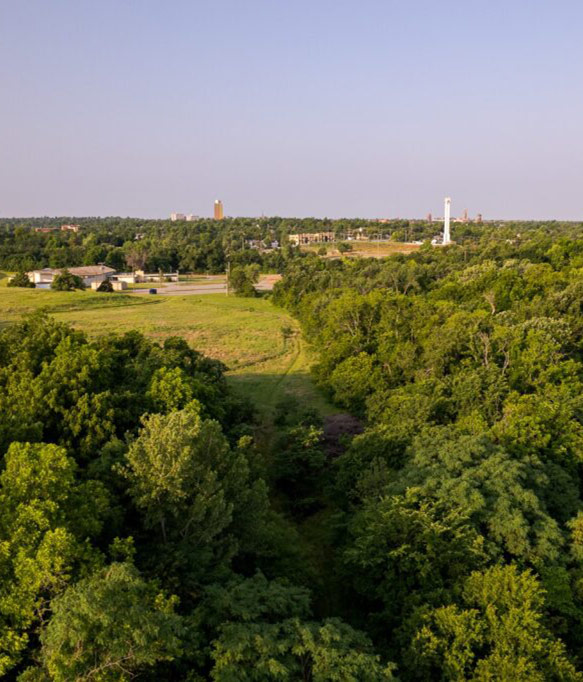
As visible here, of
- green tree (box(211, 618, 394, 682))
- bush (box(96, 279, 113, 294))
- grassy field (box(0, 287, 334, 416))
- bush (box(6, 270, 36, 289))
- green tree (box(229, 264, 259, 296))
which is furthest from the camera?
green tree (box(229, 264, 259, 296))

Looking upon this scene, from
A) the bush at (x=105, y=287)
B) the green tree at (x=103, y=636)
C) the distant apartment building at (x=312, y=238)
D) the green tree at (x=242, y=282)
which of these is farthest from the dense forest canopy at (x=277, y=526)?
the distant apartment building at (x=312, y=238)

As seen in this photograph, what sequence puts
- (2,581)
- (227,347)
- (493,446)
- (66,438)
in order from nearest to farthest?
(2,581) → (66,438) → (493,446) → (227,347)

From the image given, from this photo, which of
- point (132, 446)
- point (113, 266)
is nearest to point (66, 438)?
point (132, 446)

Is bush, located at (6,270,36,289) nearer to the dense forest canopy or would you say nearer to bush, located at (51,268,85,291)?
bush, located at (51,268,85,291)

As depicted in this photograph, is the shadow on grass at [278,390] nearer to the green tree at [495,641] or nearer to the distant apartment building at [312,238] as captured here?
the green tree at [495,641]

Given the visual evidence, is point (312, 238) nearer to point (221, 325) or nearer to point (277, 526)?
point (221, 325)

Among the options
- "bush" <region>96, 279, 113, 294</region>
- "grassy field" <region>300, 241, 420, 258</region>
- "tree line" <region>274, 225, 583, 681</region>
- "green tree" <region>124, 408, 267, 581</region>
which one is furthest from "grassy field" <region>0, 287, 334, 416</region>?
"grassy field" <region>300, 241, 420, 258</region>

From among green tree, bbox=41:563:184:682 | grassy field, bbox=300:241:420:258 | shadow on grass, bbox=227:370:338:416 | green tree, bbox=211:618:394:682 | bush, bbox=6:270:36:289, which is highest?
grassy field, bbox=300:241:420:258

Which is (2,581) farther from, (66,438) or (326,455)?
(326,455)

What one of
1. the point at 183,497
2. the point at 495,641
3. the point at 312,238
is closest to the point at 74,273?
the point at 183,497
